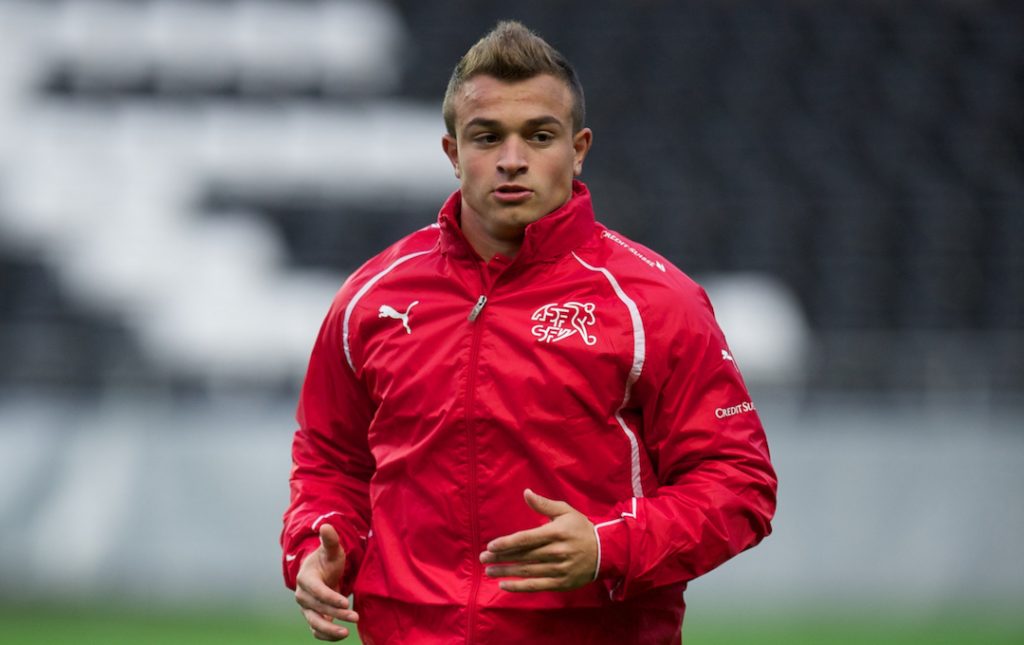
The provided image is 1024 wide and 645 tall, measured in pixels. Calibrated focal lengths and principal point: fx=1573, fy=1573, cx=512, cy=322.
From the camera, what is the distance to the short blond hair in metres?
2.85

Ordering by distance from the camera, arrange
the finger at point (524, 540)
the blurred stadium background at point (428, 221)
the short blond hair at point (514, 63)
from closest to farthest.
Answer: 1. the finger at point (524, 540)
2. the short blond hair at point (514, 63)
3. the blurred stadium background at point (428, 221)

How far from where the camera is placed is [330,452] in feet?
10.2

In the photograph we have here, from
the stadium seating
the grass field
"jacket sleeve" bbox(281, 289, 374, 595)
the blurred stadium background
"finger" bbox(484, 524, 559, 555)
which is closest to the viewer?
"finger" bbox(484, 524, 559, 555)

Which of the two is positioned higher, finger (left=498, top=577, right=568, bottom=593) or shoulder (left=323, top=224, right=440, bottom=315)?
shoulder (left=323, top=224, right=440, bottom=315)

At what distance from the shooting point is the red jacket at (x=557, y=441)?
2699mm

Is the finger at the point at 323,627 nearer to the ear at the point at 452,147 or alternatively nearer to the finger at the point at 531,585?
the finger at the point at 531,585

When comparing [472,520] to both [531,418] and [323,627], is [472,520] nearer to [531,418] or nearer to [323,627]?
[531,418]

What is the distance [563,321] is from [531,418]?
0.62 feet

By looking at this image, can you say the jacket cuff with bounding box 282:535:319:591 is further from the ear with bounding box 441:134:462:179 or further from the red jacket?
the ear with bounding box 441:134:462:179

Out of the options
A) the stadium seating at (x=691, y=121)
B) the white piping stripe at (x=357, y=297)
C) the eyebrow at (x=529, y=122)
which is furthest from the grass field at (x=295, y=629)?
the eyebrow at (x=529, y=122)

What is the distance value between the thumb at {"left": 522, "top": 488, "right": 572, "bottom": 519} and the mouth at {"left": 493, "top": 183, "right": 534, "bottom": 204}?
1.85ft

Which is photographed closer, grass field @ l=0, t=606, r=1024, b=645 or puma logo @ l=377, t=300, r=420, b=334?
puma logo @ l=377, t=300, r=420, b=334

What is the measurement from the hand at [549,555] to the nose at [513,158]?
611 mm

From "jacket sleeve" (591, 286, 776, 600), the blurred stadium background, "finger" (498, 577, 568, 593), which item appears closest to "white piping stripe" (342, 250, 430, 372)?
"jacket sleeve" (591, 286, 776, 600)
